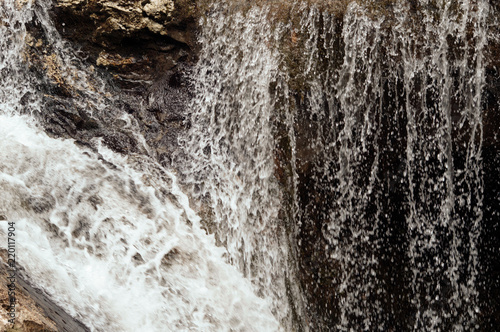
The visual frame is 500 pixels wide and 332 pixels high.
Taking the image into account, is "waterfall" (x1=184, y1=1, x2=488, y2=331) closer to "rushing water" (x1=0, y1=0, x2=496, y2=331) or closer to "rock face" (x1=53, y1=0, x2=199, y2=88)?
"rushing water" (x1=0, y1=0, x2=496, y2=331)

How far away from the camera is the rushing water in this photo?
326cm

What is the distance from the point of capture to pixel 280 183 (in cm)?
352

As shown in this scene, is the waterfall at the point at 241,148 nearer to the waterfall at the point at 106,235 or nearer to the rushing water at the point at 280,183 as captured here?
the rushing water at the point at 280,183

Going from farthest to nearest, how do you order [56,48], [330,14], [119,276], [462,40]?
[56,48] → [119,276] → [330,14] → [462,40]

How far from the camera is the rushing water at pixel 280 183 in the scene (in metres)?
3.26

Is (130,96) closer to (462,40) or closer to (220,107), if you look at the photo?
(220,107)

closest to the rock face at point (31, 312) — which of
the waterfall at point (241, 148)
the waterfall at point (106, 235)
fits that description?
the waterfall at point (106, 235)

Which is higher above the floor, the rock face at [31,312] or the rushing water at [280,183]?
the rushing water at [280,183]

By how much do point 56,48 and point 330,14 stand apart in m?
2.24

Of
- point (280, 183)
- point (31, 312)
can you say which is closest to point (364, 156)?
point (280, 183)

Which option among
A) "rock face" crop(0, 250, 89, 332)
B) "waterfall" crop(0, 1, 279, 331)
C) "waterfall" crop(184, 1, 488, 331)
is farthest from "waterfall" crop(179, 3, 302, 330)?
"rock face" crop(0, 250, 89, 332)

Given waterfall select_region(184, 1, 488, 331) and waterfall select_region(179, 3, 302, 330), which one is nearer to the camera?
waterfall select_region(184, 1, 488, 331)

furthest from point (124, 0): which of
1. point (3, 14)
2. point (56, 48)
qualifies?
point (3, 14)

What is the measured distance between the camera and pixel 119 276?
142 inches
